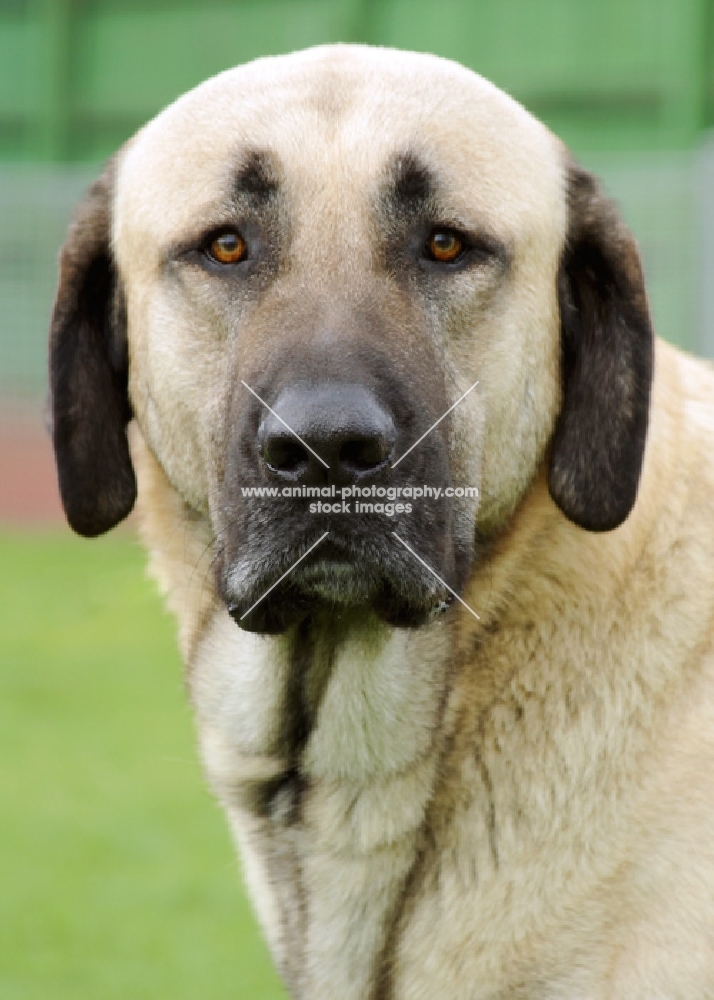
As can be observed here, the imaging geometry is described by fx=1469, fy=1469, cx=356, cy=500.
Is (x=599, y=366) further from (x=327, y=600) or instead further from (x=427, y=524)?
(x=327, y=600)

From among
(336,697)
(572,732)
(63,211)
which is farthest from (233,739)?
(63,211)

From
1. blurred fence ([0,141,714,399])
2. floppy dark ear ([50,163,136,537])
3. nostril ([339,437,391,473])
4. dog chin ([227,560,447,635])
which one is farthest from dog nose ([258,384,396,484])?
blurred fence ([0,141,714,399])

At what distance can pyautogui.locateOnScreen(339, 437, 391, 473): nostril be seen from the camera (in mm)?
2422

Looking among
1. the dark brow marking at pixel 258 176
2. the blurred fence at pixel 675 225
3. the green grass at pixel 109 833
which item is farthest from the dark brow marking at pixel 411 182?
the blurred fence at pixel 675 225

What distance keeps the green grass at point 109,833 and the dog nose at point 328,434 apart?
42.3 inches

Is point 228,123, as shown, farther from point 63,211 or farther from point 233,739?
point 63,211

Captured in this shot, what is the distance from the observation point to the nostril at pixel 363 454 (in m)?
2.42

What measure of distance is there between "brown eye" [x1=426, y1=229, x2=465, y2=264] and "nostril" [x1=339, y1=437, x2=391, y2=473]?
52cm

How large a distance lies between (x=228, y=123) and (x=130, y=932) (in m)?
2.89

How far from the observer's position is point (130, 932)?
187 inches

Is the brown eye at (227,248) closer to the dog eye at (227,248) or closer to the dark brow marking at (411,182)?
the dog eye at (227,248)

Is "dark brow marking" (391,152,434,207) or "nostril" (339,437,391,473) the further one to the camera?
"dark brow marking" (391,152,434,207)

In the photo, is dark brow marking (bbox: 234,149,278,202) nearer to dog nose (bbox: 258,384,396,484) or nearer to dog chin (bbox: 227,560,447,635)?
dog nose (bbox: 258,384,396,484)

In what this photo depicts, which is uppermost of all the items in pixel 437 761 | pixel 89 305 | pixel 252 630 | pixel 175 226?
pixel 175 226
